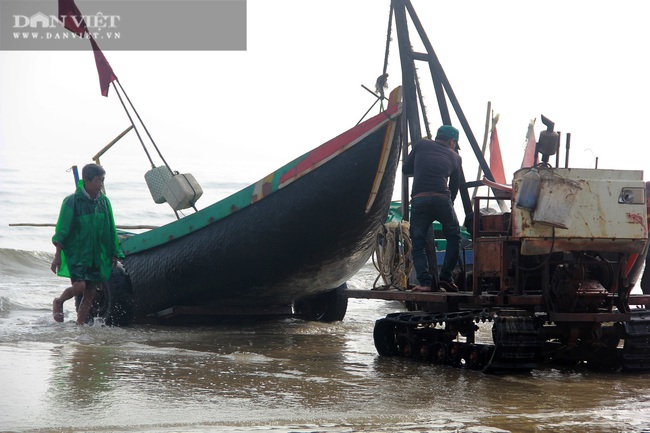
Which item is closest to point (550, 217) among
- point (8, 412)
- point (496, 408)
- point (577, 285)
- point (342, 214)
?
point (577, 285)

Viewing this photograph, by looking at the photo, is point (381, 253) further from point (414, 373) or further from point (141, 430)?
point (141, 430)

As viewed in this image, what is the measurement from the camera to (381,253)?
8953 millimetres

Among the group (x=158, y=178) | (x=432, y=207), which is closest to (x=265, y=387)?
(x=432, y=207)

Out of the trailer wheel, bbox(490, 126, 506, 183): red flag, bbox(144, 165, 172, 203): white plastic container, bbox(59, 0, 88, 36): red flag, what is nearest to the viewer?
the trailer wheel

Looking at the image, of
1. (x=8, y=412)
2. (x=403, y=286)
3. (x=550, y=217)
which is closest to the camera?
(x=8, y=412)

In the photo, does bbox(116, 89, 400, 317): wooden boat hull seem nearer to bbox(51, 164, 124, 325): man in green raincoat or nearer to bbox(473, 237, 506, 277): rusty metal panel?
bbox(51, 164, 124, 325): man in green raincoat

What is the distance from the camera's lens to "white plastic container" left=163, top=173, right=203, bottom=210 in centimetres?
1120

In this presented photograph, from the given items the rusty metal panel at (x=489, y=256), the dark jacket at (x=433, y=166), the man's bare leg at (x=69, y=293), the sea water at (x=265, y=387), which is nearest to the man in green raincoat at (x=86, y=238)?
the man's bare leg at (x=69, y=293)

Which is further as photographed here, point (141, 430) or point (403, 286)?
point (403, 286)

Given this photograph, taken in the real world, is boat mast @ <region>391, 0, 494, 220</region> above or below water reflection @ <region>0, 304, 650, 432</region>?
above

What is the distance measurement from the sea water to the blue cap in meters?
1.83

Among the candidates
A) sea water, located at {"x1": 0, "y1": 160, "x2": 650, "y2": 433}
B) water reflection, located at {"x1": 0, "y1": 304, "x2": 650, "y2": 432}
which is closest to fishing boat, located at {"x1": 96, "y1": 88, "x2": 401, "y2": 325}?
sea water, located at {"x1": 0, "y1": 160, "x2": 650, "y2": 433}

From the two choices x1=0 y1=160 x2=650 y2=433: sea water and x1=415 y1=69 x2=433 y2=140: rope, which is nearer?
x1=0 y1=160 x2=650 y2=433: sea water

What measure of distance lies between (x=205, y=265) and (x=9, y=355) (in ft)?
9.88
